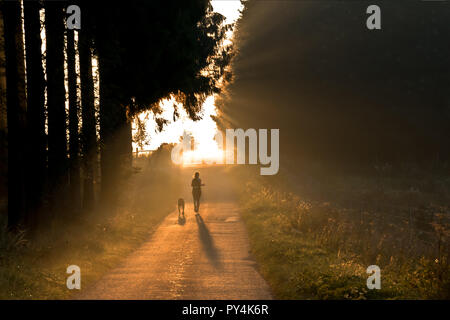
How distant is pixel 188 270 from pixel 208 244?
12.1 feet

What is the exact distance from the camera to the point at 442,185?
3647cm

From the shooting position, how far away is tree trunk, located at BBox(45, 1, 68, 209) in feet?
44.0

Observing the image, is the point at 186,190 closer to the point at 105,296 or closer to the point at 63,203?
the point at 63,203

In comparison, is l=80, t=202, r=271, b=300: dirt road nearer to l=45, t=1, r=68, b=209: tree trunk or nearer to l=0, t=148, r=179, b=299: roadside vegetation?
l=0, t=148, r=179, b=299: roadside vegetation

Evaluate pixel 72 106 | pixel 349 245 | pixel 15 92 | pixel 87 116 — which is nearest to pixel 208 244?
pixel 349 245

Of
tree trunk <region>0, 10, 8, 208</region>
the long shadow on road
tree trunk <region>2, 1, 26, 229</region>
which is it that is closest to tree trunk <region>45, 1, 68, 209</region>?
tree trunk <region>2, 1, 26, 229</region>

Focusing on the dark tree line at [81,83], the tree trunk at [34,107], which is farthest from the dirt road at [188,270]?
the dark tree line at [81,83]

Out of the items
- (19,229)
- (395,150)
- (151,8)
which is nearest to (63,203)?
(19,229)

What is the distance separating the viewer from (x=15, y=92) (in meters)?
12.2

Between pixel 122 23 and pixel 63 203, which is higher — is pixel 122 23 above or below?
above

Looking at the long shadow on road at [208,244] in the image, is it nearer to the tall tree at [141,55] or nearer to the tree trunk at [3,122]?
the tall tree at [141,55]

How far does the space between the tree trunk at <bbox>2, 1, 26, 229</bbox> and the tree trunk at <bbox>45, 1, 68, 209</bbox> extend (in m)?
1.18

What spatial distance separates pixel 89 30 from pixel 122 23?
1.29 metres

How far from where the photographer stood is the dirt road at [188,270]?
8578mm
